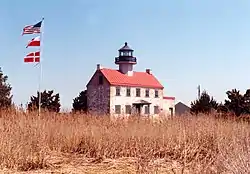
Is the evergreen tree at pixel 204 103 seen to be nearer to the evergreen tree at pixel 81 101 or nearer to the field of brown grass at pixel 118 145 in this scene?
the evergreen tree at pixel 81 101

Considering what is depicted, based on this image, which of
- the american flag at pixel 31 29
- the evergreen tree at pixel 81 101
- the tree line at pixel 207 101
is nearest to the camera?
the american flag at pixel 31 29

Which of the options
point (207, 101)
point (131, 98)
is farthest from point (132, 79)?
point (207, 101)

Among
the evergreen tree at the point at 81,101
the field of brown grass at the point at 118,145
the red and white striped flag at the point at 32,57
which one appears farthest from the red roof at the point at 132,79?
the field of brown grass at the point at 118,145

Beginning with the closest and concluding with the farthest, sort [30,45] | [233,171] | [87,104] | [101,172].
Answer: [233,171] → [101,172] → [30,45] → [87,104]

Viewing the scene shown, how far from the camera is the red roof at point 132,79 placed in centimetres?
4644

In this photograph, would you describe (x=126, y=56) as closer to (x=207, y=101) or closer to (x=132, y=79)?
(x=132, y=79)

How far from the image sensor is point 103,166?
314 inches

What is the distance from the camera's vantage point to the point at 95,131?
33.8ft

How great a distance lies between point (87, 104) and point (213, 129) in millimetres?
34270

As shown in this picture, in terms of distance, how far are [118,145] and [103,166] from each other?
1724 mm

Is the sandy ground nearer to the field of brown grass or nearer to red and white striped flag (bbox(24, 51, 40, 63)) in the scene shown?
the field of brown grass

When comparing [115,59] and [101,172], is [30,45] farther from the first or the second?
[115,59]

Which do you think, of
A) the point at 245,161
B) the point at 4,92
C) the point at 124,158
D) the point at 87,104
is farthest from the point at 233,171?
the point at 87,104

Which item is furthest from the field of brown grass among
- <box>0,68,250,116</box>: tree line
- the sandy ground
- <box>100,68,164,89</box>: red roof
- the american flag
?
<box>100,68,164,89</box>: red roof
